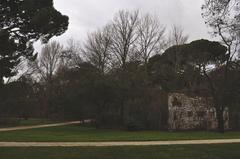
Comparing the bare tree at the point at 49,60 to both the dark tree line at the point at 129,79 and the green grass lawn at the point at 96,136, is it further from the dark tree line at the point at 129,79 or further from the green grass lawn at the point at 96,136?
the green grass lawn at the point at 96,136

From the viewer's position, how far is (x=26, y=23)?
31203 millimetres

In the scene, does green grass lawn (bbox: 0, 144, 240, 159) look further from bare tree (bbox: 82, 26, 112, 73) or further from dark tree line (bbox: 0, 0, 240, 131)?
bare tree (bbox: 82, 26, 112, 73)

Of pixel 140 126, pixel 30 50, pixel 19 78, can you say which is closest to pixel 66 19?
pixel 30 50

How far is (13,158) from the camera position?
20.7 meters

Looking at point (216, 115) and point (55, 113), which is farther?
point (55, 113)

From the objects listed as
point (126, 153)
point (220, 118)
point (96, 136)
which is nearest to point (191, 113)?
point (220, 118)

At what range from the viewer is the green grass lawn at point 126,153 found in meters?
21.5

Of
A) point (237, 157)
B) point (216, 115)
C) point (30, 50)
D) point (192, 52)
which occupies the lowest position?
point (237, 157)

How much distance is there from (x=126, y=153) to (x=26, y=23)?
1275cm

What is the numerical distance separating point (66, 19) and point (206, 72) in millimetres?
26411

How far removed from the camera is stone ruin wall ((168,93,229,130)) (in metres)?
53.1

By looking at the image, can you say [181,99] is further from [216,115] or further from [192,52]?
→ [192,52]

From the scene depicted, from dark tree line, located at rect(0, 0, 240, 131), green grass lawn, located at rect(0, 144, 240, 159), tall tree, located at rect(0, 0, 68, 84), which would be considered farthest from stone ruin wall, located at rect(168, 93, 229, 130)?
green grass lawn, located at rect(0, 144, 240, 159)

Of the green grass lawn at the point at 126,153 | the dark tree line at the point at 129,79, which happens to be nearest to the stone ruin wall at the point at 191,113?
the dark tree line at the point at 129,79
